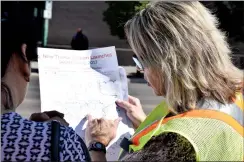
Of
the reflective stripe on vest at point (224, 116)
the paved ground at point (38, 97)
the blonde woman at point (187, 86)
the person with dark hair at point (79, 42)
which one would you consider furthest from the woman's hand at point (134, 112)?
the person with dark hair at point (79, 42)

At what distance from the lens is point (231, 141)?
112cm

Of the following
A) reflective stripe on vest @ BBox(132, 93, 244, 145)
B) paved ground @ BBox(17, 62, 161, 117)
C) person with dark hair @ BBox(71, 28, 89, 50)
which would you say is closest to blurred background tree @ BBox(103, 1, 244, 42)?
person with dark hair @ BBox(71, 28, 89, 50)

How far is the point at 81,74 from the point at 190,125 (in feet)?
2.54

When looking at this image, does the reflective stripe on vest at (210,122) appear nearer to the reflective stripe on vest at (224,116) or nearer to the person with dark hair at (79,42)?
the reflective stripe on vest at (224,116)

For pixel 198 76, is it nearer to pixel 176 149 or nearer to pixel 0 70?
pixel 176 149

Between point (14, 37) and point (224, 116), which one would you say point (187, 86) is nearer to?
point (224, 116)

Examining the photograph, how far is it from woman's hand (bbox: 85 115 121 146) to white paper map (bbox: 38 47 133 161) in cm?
8

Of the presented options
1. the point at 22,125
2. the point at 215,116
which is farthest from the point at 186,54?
the point at 22,125

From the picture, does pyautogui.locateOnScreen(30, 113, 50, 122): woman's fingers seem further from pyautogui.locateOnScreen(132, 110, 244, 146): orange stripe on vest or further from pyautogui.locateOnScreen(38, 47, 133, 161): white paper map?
pyautogui.locateOnScreen(132, 110, 244, 146): orange stripe on vest

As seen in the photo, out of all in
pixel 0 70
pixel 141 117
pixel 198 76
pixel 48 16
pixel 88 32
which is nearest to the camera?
pixel 198 76

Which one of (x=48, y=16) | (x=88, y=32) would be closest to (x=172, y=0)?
(x=48, y=16)

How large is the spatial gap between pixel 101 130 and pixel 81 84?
279 millimetres

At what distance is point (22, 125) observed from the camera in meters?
1.21

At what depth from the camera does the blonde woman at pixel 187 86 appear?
1.12m
